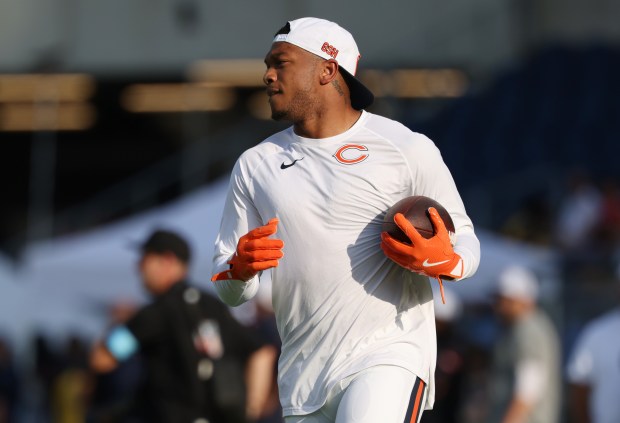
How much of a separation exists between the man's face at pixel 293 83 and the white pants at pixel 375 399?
1127 mm

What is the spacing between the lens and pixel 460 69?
858 inches

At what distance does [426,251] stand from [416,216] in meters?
0.16

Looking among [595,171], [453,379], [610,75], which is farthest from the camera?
[610,75]

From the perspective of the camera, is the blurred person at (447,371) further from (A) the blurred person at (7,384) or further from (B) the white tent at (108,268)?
(A) the blurred person at (7,384)

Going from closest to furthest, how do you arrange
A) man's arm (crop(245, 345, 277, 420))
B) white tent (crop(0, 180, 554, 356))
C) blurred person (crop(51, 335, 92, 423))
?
man's arm (crop(245, 345, 277, 420))
white tent (crop(0, 180, 554, 356))
blurred person (crop(51, 335, 92, 423))

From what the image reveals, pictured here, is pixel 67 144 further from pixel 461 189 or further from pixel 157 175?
pixel 461 189

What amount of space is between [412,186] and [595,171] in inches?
502

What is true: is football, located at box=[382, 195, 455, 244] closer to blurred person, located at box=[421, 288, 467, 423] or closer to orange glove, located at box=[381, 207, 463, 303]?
orange glove, located at box=[381, 207, 463, 303]

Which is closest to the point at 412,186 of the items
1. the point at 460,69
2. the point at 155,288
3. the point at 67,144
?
the point at 155,288

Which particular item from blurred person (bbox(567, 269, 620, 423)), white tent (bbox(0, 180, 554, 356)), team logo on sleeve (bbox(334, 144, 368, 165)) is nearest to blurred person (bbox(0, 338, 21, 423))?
white tent (bbox(0, 180, 554, 356))

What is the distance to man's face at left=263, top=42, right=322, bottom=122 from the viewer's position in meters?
5.37

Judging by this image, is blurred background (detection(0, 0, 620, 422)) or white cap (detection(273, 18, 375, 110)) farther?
blurred background (detection(0, 0, 620, 422))

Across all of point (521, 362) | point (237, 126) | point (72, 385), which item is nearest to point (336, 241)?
point (521, 362)

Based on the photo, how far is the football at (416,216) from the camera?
4.99 meters
